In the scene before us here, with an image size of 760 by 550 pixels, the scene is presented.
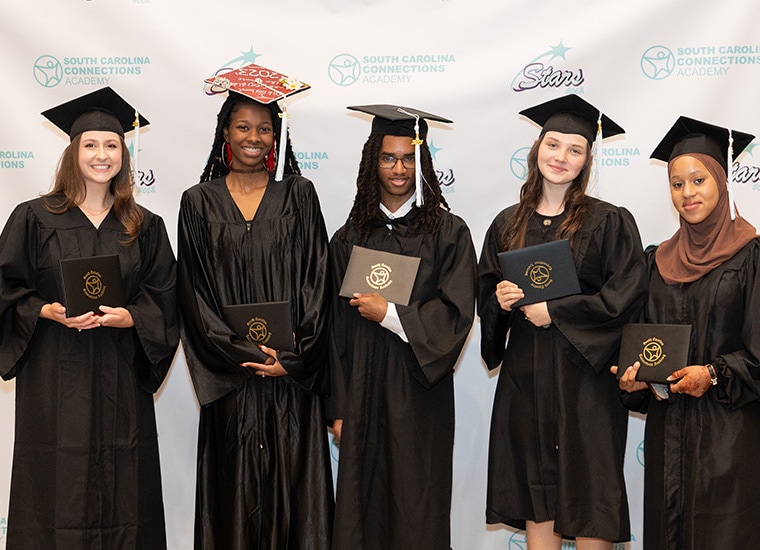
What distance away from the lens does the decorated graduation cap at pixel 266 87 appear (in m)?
4.18

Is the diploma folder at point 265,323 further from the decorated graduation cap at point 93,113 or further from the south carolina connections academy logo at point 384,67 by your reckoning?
the south carolina connections academy logo at point 384,67

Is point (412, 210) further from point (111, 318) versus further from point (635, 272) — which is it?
point (111, 318)

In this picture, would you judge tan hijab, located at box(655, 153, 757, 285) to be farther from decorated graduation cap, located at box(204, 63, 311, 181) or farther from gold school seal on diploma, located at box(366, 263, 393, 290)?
decorated graduation cap, located at box(204, 63, 311, 181)

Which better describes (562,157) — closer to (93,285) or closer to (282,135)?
(282,135)

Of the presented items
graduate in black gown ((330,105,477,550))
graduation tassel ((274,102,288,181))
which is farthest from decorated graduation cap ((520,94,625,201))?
graduation tassel ((274,102,288,181))

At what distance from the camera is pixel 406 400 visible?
409 centimetres

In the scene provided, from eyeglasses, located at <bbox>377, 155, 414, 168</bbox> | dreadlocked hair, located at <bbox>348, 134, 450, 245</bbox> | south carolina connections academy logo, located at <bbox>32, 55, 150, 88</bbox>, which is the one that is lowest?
dreadlocked hair, located at <bbox>348, 134, 450, 245</bbox>

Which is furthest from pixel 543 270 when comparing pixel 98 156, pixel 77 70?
pixel 77 70

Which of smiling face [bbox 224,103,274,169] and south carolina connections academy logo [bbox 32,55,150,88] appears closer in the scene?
smiling face [bbox 224,103,274,169]

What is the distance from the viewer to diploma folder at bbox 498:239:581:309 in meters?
3.81

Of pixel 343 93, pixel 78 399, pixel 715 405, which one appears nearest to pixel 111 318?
pixel 78 399

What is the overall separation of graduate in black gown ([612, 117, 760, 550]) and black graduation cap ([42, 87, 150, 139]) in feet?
8.22

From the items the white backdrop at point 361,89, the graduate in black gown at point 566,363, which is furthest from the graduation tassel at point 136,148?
the graduate in black gown at point 566,363

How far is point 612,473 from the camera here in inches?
152
